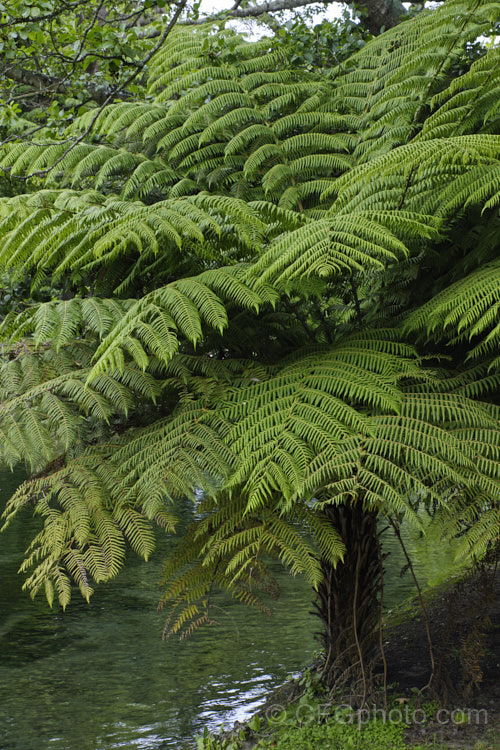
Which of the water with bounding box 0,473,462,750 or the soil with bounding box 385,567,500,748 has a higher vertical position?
the soil with bounding box 385,567,500,748

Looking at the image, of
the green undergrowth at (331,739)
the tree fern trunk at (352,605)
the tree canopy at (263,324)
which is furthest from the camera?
the tree fern trunk at (352,605)

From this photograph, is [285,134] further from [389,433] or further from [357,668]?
[357,668]

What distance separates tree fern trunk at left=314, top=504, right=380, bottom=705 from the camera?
2799 millimetres

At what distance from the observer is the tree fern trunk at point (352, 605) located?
280 centimetres

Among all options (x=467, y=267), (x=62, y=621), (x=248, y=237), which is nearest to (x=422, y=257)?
(x=467, y=267)

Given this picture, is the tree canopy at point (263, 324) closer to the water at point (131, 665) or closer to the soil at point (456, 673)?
the soil at point (456, 673)

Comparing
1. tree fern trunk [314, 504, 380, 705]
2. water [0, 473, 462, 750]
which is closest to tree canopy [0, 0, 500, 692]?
tree fern trunk [314, 504, 380, 705]

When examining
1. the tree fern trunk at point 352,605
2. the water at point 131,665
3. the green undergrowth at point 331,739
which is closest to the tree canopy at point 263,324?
the tree fern trunk at point 352,605

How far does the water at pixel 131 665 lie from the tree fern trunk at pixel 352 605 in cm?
54

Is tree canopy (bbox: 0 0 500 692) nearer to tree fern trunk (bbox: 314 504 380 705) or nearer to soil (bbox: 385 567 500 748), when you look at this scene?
tree fern trunk (bbox: 314 504 380 705)

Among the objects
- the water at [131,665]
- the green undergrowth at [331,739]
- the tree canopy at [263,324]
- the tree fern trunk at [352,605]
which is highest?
the tree canopy at [263,324]

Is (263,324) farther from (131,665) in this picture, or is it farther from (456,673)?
(131,665)

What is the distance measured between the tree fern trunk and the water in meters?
0.54

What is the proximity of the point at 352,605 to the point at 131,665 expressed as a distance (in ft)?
7.51
